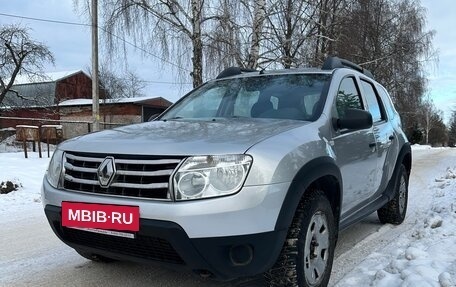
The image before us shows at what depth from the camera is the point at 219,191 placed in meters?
2.54

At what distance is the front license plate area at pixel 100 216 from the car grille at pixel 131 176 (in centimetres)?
9

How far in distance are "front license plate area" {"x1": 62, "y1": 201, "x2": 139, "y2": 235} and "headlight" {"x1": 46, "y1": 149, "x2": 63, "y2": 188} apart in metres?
0.25

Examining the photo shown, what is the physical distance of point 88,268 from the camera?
380cm

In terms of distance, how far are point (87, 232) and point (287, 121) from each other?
61.4 inches

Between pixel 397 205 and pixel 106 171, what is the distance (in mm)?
3737

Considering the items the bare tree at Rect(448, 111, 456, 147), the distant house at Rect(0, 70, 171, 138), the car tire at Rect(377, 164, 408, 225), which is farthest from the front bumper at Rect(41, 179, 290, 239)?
the bare tree at Rect(448, 111, 456, 147)

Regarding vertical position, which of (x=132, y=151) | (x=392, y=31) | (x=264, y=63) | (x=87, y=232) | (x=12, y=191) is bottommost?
(x=12, y=191)

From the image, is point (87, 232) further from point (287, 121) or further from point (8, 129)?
point (8, 129)

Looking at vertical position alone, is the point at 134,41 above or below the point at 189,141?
above

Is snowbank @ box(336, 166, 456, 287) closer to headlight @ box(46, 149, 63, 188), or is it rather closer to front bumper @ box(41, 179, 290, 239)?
front bumper @ box(41, 179, 290, 239)

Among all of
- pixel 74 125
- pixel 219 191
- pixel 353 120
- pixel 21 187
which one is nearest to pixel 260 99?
pixel 353 120

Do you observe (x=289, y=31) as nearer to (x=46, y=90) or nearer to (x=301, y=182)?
(x=301, y=182)

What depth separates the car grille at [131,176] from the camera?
2586 millimetres

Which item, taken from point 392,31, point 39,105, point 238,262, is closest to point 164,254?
point 238,262
